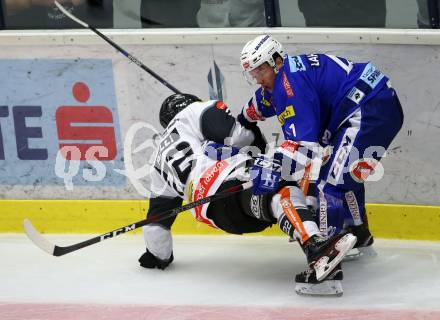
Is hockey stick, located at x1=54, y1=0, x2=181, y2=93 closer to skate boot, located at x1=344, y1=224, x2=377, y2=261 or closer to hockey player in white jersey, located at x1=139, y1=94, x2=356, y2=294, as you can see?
hockey player in white jersey, located at x1=139, y1=94, x2=356, y2=294

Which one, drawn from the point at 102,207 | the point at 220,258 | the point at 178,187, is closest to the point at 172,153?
the point at 178,187

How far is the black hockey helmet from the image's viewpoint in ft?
18.1

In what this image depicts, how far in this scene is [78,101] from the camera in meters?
6.37

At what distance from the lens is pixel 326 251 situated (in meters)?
4.74

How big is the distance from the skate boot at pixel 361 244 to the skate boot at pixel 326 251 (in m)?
0.78

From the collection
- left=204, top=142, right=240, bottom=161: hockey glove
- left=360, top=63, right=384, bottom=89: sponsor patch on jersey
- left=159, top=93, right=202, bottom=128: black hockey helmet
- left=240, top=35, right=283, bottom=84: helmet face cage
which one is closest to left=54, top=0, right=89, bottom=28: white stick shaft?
left=159, top=93, right=202, bottom=128: black hockey helmet

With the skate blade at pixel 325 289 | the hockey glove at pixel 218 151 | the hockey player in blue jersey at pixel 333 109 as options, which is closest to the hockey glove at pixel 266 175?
the hockey player in blue jersey at pixel 333 109

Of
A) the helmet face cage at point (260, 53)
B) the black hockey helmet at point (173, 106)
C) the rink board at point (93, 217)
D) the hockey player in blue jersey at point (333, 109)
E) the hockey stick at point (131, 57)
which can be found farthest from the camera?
the hockey stick at point (131, 57)

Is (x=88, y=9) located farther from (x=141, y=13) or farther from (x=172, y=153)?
(x=172, y=153)

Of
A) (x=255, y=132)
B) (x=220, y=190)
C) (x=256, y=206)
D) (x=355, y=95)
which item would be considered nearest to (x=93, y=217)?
(x=255, y=132)

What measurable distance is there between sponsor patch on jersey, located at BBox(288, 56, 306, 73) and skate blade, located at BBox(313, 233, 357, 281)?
2.80ft

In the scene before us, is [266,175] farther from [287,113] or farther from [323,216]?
[323,216]

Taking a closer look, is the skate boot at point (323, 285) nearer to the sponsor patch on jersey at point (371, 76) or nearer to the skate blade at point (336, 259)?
the skate blade at point (336, 259)

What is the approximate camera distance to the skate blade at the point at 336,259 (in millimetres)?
4656
